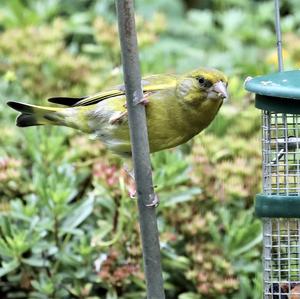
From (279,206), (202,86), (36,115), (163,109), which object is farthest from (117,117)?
(279,206)

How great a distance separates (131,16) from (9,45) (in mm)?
2646

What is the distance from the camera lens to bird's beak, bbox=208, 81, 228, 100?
11.3 feet

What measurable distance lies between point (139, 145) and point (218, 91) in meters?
0.55

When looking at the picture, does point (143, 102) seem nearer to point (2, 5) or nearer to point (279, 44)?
point (279, 44)

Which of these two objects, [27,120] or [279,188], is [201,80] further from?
[27,120]

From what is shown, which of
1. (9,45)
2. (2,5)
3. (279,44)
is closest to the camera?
(279,44)

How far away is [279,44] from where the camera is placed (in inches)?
134

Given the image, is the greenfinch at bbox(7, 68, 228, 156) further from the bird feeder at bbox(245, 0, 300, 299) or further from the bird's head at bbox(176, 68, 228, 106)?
the bird feeder at bbox(245, 0, 300, 299)

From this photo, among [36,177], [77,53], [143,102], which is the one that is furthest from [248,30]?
[143,102]

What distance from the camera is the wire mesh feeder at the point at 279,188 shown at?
10.7 ft

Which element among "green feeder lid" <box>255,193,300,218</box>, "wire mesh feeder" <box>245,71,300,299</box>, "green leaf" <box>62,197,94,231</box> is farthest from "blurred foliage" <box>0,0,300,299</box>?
"green feeder lid" <box>255,193,300,218</box>

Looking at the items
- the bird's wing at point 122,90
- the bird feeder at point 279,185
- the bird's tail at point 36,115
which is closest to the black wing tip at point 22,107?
the bird's tail at point 36,115

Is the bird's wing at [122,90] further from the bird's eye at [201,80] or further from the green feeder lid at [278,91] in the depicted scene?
the green feeder lid at [278,91]

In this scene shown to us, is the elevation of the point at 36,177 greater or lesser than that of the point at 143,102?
lesser
